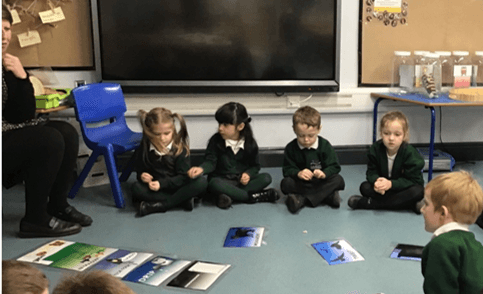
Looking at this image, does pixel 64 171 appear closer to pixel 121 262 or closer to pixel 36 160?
pixel 36 160

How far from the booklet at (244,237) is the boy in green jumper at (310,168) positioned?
0.37m

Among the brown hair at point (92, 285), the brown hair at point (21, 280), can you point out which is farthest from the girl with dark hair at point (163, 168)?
the brown hair at point (92, 285)

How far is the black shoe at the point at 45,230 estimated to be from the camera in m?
2.30

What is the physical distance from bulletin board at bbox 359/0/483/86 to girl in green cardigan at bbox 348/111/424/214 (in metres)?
1.03

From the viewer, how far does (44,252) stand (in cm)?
211

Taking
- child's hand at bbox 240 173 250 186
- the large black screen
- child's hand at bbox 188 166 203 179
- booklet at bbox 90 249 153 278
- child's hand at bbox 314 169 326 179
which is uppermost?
the large black screen

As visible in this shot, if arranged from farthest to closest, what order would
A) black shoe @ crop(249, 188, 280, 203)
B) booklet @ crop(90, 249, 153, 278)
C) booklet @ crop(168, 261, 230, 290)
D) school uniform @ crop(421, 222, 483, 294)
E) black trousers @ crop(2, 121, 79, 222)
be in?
black shoe @ crop(249, 188, 280, 203)
black trousers @ crop(2, 121, 79, 222)
booklet @ crop(90, 249, 153, 278)
booklet @ crop(168, 261, 230, 290)
school uniform @ crop(421, 222, 483, 294)

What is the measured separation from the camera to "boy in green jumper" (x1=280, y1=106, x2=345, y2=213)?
8.86 feet

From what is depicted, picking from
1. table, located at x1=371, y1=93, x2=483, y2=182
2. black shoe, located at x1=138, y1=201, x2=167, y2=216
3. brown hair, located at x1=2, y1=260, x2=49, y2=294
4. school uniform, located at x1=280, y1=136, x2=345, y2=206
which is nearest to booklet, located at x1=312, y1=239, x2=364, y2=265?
school uniform, located at x1=280, y1=136, x2=345, y2=206

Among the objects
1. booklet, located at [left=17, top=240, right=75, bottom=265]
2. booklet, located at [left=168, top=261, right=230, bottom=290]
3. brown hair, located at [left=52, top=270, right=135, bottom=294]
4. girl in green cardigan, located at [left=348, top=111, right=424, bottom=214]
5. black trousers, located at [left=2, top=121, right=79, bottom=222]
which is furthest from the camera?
girl in green cardigan, located at [left=348, top=111, right=424, bottom=214]

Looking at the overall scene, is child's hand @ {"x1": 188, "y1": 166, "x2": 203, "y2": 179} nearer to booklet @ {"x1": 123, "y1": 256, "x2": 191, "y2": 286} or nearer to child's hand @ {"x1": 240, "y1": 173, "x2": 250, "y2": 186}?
child's hand @ {"x1": 240, "y1": 173, "x2": 250, "y2": 186}

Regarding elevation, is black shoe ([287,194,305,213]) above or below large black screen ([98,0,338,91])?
below

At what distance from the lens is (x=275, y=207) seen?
2748mm

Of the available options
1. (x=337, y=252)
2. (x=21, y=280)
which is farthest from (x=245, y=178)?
(x=21, y=280)
